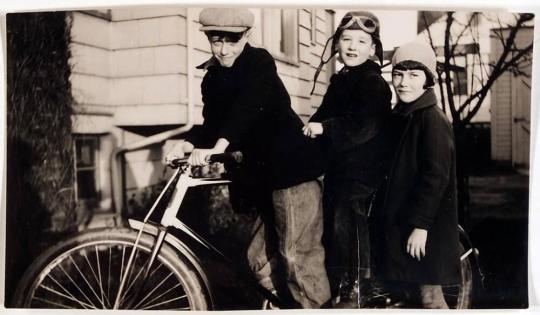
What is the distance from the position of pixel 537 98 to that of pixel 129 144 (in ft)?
8.17

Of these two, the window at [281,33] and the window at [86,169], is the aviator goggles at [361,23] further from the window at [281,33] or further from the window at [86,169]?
the window at [86,169]

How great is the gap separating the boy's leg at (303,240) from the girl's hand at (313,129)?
0.29 meters

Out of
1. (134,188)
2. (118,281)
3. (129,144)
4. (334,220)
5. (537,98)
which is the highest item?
(537,98)

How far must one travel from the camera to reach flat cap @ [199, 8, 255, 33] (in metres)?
2.91

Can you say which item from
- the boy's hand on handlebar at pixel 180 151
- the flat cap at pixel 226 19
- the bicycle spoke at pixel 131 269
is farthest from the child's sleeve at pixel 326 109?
the bicycle spoke at pixel 131 269

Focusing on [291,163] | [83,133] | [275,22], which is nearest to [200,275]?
[291,163]

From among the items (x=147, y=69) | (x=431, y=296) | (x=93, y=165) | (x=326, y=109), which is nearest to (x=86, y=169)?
(x=93, y=165)

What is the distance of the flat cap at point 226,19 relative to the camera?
291cm

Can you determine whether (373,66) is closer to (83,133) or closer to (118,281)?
(83,133)

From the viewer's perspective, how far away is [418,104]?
2.94 meters

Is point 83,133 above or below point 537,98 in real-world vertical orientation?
below

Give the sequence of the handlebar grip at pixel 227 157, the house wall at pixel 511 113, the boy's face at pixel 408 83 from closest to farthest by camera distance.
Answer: the handlebar grip at pixel 227 157 < the boy's face at pixel 408 83 < the house wall at pixel 511 113

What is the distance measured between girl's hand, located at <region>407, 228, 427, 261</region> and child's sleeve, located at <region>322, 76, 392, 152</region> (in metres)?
0.63

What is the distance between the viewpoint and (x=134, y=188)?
119 inches
